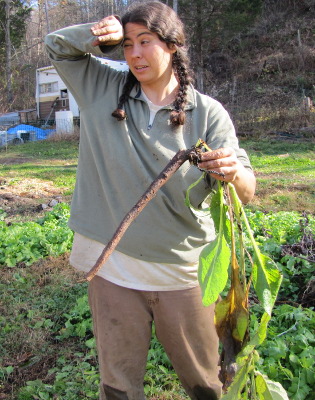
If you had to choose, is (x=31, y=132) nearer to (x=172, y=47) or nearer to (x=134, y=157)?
(x=172, y=47)

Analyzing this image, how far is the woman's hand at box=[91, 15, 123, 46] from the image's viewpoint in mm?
1655

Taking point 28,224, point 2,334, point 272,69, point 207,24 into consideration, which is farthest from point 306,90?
point 2,334

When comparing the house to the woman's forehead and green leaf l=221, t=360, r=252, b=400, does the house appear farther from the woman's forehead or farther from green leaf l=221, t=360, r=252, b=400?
green leaf l=221, t=360, r=252, b=400

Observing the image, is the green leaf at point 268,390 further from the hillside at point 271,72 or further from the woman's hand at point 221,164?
the hillside at point 271,72

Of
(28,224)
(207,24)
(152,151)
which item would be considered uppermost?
(207,24)

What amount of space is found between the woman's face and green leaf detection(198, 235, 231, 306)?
75 centimetres

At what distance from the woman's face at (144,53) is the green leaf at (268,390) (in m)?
1.15

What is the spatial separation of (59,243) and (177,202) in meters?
3.33

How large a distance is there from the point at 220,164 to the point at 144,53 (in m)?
0.62

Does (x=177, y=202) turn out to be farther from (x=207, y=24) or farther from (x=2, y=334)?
(x=207, y=24)

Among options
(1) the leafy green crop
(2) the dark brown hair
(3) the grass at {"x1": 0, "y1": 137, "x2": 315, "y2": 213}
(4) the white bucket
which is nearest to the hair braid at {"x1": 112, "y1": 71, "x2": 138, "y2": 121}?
(2) the dark brown hair

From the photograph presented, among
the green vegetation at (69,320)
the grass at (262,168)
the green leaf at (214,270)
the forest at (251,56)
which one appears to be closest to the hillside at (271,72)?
the forest at (251,56)

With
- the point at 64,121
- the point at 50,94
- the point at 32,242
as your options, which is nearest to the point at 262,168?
the point at 32,242

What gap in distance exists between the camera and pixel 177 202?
166cm
